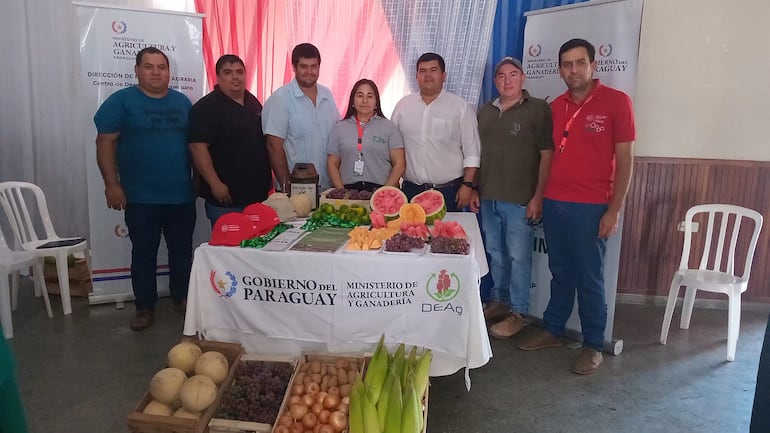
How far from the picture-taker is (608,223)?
2.90 metres

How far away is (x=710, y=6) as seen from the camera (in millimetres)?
3748

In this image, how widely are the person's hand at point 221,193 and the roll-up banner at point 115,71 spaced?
0.94 metres

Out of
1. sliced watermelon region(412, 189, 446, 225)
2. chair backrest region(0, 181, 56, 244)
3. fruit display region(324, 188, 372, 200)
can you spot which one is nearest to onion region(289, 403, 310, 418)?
sliced watermelon region(412, 189, 446, 225)

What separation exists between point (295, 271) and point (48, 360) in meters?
1.74

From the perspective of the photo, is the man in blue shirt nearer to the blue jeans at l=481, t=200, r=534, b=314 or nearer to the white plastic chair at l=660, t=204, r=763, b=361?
the blue jeans at l=481, t=200, r=534, b=314

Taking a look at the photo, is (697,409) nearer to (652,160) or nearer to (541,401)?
(541,401)

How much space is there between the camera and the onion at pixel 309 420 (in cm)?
204

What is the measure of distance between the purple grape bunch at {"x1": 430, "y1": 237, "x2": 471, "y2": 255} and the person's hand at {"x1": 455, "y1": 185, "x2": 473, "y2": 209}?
1091 mm

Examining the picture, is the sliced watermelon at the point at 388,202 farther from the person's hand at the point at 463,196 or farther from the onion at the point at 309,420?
the onion at the point at 309,420

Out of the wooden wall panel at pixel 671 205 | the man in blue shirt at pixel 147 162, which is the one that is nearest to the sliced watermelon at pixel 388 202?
the man in blue shirt at pixel 147 162

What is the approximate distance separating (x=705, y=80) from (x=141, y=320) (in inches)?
162

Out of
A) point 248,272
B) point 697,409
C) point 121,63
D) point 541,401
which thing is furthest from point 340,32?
point 697,409

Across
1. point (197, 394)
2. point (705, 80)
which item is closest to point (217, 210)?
point (197, 394)

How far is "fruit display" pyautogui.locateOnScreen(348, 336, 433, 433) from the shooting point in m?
1.90
